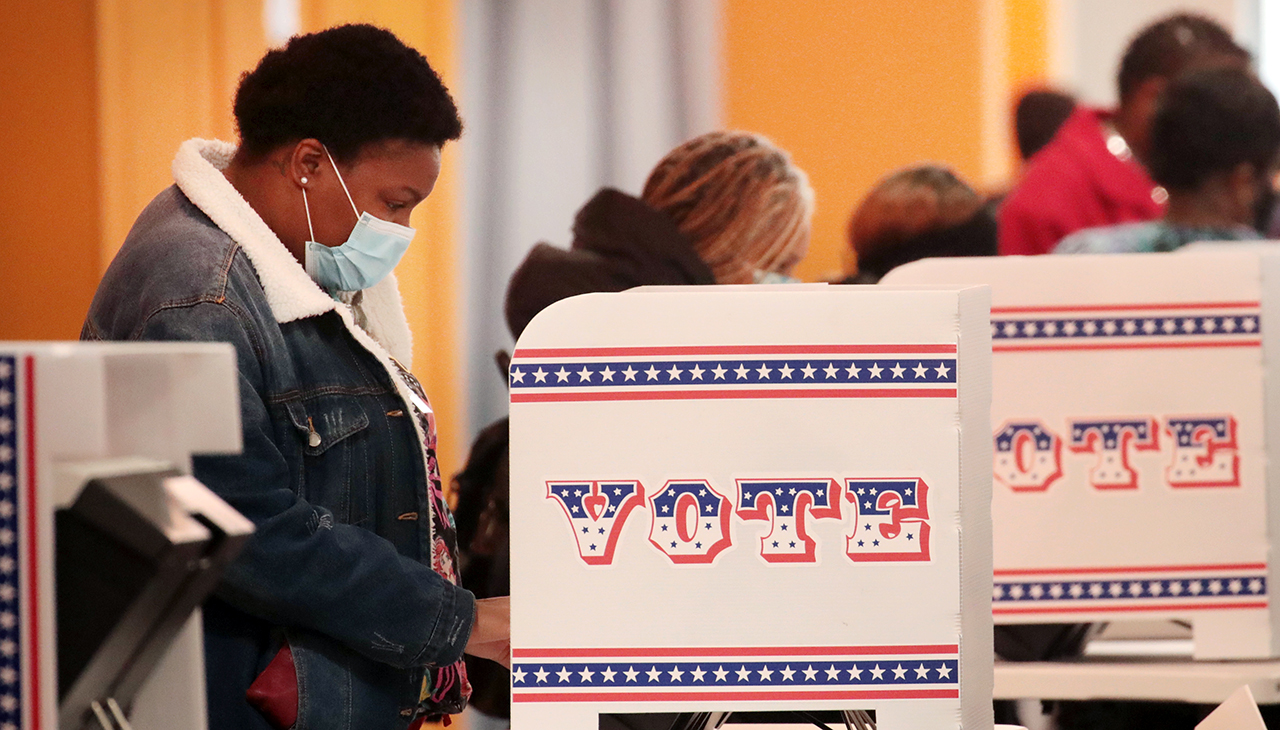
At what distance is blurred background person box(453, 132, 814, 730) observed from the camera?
6.21ft

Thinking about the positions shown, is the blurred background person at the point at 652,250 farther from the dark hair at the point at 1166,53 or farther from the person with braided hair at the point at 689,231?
the dark hair at the point at 1166,53

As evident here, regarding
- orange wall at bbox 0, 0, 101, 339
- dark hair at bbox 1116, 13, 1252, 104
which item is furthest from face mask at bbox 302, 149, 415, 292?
dark hair at bbox 1116, 13, 1252, 104

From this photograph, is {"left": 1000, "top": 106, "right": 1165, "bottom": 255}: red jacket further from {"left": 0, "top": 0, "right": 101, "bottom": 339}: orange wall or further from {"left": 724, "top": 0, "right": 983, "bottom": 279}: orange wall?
{"left": 0, "top": 0, "right": 101, "bottom": 339}: orange wall

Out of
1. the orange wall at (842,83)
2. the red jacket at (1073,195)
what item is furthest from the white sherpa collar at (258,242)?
the orange wall at (842,83)

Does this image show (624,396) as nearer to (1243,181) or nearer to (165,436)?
(165,436)

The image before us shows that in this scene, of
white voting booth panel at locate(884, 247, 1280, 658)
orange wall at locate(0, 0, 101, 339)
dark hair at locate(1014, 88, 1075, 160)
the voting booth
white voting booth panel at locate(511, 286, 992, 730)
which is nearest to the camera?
the voting booth

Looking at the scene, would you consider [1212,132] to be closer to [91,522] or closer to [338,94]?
[338,94]

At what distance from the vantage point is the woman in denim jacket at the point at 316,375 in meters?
1.26

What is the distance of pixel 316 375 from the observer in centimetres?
Answer: 135

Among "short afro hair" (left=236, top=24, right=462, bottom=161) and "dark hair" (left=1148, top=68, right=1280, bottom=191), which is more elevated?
"dark hair" (left=1148, top=68, right=1280, bottom=191)

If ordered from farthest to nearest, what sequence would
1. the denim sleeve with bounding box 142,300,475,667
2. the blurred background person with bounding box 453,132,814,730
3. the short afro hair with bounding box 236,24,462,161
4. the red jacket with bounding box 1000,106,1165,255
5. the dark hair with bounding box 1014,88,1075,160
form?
the dark hair with bounding box 1014,88,1075,160, the red jacket with bounding box 1000,106,1165,255, the blurred background person with bounding box 453,132,814,730, the short afro hair with bounding box 236,24,462,161, the denim sleeve with bounding box 142,300,475,667

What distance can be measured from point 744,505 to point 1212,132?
1.58 metres

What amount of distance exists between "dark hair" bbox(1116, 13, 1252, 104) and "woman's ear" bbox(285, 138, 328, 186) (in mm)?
2316

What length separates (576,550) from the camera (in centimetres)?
112
